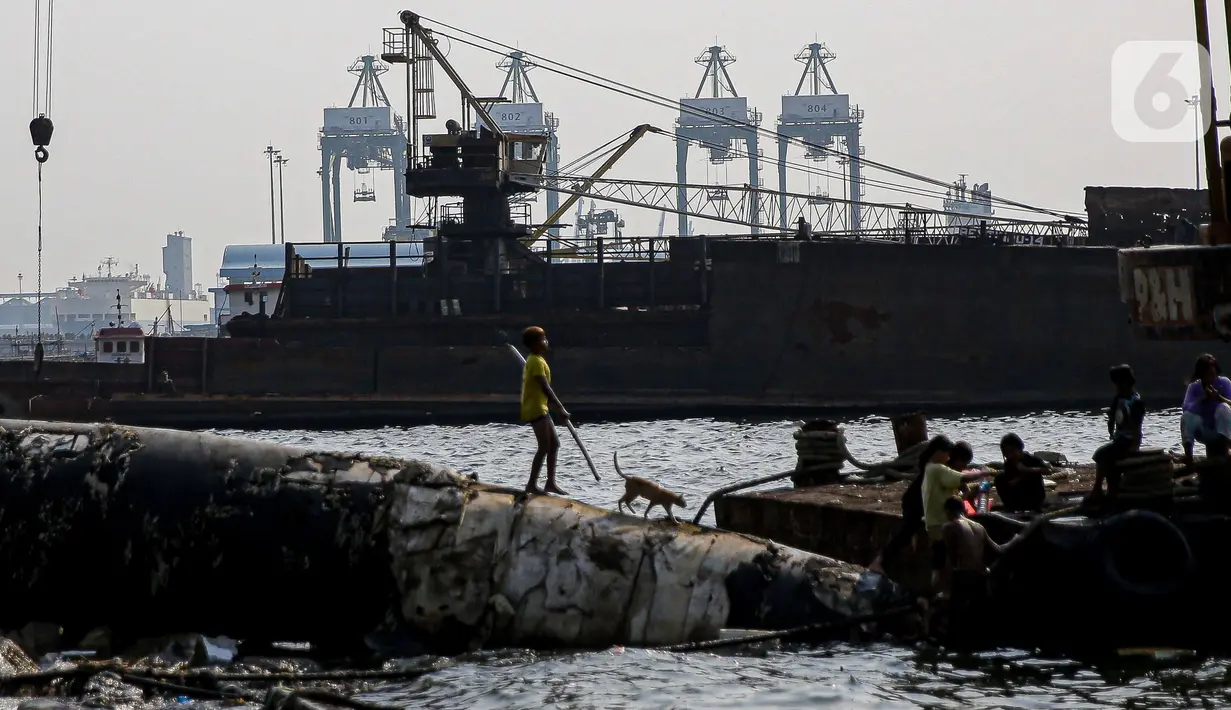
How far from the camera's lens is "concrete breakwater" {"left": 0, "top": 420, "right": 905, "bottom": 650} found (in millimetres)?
10383

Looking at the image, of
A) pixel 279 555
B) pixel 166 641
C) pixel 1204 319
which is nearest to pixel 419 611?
pixel 279 555

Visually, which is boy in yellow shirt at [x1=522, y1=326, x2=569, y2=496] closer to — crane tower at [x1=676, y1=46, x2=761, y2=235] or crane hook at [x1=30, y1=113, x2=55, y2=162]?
crane hook at [x1=30, y1=113, x2=55, y2=162]

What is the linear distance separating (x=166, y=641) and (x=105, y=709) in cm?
136

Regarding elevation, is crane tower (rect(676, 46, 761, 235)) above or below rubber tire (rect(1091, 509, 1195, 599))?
above

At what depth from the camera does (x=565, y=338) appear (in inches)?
1976

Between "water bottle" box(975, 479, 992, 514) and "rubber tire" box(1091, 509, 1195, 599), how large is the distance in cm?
168

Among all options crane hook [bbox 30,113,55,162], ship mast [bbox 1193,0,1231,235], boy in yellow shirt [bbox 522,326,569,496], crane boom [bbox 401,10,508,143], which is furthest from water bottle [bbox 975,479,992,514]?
crane boom [bbox 401,10,508,143]

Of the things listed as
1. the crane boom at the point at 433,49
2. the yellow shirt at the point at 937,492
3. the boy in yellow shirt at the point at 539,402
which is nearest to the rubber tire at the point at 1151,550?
the yellow shirt at the point at 937,492

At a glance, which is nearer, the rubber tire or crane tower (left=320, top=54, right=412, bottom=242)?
the rubber tire

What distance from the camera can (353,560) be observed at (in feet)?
34.2

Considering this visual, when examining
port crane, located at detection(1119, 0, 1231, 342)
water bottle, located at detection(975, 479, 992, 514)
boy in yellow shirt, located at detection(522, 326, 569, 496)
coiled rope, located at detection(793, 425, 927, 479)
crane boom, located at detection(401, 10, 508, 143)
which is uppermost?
crane boom, located at detection(401, 10, 508, 143)

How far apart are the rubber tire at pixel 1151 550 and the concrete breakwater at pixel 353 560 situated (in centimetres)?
211

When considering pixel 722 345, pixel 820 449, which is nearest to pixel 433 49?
pixel 722 345

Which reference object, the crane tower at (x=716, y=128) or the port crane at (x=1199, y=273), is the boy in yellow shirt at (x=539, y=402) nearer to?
the port crane at (x=1199, y=273)
